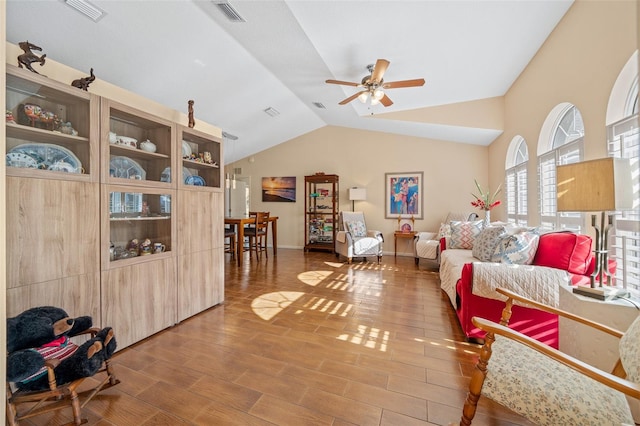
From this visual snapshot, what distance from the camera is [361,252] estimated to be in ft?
17.4

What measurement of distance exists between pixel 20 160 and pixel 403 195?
586 cm

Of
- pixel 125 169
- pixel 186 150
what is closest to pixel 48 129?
pixel 125 169

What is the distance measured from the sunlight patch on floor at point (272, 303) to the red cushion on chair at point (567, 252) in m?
2.52

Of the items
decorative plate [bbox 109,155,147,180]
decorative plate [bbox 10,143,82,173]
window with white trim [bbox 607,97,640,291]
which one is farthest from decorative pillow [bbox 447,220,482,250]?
decorative plate [bbox 10,143,82,173]

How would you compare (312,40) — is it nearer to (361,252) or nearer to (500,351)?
(500,351)

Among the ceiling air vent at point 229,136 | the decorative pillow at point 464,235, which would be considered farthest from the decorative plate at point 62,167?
the decorative pillow at point 464,235

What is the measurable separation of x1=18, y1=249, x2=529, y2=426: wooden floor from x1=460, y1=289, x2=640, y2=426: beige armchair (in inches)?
16.5

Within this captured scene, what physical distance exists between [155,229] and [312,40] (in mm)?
2547

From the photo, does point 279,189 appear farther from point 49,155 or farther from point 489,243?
point 49,155

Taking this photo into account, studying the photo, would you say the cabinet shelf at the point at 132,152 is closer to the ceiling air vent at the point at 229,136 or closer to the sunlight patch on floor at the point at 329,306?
the sunlight patch on floor at the point at 329,306

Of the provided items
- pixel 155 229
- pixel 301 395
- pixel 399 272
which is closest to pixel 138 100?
pixel 155 229

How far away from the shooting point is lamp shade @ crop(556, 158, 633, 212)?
140 cm

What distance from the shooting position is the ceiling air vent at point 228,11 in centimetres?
239

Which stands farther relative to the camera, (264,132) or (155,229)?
(264,132)
